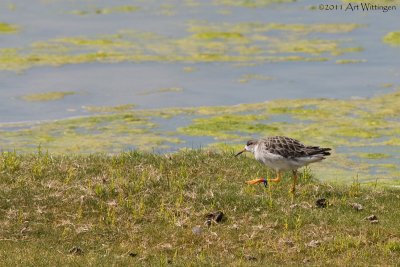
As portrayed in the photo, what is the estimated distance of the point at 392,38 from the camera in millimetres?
41094

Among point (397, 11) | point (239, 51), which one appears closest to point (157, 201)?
point (239, 51)

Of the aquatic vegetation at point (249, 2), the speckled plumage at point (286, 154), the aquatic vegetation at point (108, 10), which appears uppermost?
the aquatic vegetation at point (108, 10)

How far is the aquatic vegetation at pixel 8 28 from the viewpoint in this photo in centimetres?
4356

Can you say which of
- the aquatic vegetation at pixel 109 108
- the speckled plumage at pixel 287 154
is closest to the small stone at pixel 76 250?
the speckled plumage at pixel 287 154

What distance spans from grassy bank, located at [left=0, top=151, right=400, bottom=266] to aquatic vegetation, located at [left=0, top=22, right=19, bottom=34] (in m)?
25.1

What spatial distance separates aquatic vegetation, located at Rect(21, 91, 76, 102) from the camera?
3203 cm

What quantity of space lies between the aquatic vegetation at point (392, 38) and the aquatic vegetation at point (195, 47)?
5.27ft

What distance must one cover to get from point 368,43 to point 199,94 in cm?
1135

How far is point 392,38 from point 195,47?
8.64 meters

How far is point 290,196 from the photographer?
1784cm

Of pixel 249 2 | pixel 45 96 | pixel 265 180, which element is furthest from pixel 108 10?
pixel 265 180

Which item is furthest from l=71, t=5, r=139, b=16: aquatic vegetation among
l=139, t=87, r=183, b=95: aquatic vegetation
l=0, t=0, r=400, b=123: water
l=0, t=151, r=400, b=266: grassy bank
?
l=0, t=151, r=400, b=266: grassy bank

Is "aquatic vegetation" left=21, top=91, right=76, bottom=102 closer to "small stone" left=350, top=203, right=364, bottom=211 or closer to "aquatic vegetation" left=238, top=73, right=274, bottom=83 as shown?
"aquatic vegetation" left=238, top=73, right=274, bottom=83

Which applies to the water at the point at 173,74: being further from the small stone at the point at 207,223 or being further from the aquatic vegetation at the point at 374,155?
the small stone at the point at 207,223
